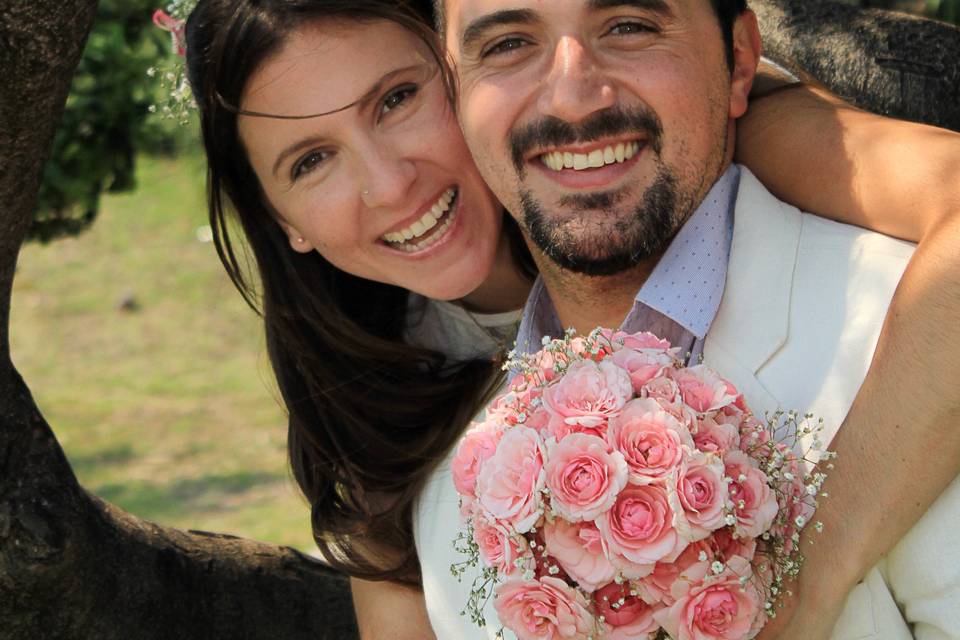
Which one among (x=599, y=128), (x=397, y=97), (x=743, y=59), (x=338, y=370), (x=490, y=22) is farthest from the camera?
(x=338, y=370)

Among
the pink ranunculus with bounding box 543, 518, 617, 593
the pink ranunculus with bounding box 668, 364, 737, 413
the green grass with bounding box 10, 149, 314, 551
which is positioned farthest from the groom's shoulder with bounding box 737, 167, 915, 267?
the green grass with bounding box 10, 149, 314, 551

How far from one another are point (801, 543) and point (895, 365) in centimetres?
42

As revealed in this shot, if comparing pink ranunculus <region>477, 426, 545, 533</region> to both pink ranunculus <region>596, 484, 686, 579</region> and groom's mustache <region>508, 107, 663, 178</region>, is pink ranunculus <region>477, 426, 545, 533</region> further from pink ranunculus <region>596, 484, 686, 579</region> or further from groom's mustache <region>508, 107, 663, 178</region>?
groom's mustache <region>508, 107, 663, 178</region>

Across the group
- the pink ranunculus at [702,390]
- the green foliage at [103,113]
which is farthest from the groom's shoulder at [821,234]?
the green foliage at [103,113]

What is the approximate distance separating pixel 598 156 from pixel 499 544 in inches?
38.3

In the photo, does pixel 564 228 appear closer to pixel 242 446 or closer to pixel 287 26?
pixel 287 26

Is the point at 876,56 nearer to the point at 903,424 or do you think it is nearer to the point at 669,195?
the point at 669,195

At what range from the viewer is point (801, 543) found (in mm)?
2795

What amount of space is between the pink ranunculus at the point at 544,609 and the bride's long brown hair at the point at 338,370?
1.21 metres

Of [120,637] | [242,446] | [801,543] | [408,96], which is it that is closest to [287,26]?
[408,96]

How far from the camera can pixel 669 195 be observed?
10.4 feet

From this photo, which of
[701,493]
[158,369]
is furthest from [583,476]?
[158,369]

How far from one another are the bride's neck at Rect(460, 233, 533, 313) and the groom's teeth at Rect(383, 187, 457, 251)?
0.96 feet

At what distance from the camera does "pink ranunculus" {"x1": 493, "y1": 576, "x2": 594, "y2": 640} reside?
8.32 ft
